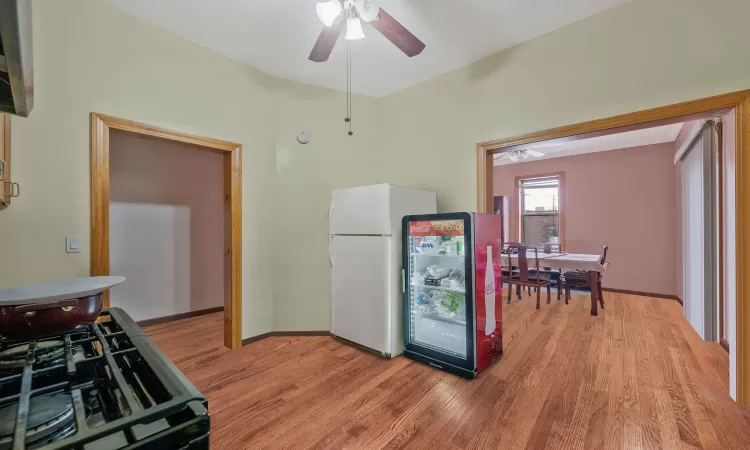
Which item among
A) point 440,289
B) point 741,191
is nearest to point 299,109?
point 440,289

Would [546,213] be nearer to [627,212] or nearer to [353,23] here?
[627,212]

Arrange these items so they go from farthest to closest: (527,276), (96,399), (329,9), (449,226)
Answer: (527,276) → (449,226) → (329,9) → (96,399)

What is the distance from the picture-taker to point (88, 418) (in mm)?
556

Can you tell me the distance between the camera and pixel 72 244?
2035 mm

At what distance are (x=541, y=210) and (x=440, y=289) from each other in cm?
469

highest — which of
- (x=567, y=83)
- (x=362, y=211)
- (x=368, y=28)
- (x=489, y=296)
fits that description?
(x=368, y=28)

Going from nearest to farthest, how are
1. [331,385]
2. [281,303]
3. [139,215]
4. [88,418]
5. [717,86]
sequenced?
[88,418], [717,86], [331,385], [281,303], [139,215]

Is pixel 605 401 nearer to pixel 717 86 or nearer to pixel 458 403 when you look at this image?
pixel 458 403

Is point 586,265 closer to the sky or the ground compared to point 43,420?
closer to the ground

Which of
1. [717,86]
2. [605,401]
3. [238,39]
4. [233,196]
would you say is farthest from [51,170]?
[717,86]

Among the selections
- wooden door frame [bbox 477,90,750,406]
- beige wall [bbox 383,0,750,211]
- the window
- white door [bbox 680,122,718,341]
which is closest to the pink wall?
the window

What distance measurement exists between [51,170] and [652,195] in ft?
23.9

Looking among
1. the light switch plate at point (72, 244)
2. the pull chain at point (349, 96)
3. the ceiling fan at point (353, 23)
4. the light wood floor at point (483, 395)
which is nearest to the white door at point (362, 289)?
the light wood floor at point (483, 395)

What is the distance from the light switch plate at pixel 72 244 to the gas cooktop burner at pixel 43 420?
204cm
